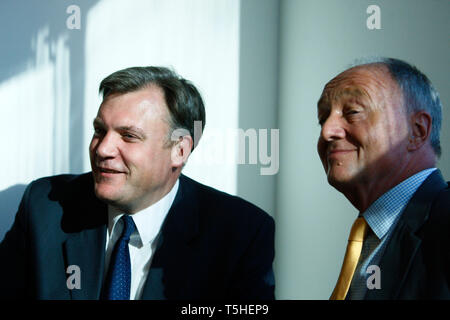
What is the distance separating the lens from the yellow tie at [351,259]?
115 cm

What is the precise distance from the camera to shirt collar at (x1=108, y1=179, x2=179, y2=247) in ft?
4.52

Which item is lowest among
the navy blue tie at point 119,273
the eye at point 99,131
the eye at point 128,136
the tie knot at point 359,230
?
the navy blue tie at point 119,273

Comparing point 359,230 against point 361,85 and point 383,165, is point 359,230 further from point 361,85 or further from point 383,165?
point 361,85

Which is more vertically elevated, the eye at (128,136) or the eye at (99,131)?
the eye at (99,131)

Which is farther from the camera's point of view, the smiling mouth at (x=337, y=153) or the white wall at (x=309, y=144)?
the white wall at (x=309, y=144)

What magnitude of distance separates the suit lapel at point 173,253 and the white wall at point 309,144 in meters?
0.35

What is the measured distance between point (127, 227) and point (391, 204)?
2.66 ft

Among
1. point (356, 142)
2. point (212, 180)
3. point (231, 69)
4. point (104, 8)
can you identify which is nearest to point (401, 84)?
point (356, 142)

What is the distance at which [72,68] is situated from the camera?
Result: 5.31 feet

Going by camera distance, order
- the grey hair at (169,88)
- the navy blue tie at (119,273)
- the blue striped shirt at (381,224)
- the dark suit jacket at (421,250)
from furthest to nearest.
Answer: the grey hair at (169,88) → the navy blue tie at (119,273) → the blue striped shirt at (381,224) → the dark suit jacket at (421,250)

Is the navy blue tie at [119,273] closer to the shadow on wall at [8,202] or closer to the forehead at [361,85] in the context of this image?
the shadow on wall at [8,202]

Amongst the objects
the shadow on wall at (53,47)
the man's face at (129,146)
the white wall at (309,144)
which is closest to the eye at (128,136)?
the man's face at (129,146)

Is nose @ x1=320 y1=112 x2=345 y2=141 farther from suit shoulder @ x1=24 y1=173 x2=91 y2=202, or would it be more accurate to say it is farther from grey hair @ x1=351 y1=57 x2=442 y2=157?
suit shoulder @ x1=24 y1=173 x2=91 y2=202

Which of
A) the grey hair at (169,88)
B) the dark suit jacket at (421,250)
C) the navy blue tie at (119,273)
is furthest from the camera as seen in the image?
the grey hair at (169,88)
